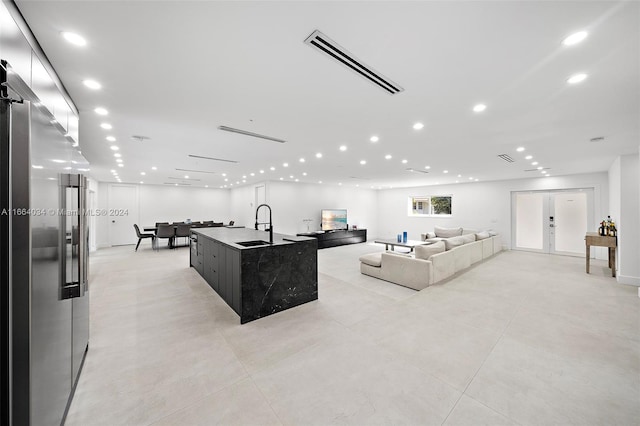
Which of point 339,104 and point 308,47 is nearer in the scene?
point 308,47

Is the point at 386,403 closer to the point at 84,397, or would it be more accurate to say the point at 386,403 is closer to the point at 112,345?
the point at 84,397

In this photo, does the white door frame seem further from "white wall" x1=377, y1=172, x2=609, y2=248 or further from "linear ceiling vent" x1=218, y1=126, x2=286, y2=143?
"white wall" x1=377, y1=172, x2=609, y2=248

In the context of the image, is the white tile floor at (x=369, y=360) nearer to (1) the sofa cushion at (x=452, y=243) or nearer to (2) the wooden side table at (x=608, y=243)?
(1) the sofa cushion at (x=452, y=243)

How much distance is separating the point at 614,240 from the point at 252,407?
25.1 feet

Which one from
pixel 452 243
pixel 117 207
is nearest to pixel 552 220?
pixel 452 243

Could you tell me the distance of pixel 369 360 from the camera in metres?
2.28

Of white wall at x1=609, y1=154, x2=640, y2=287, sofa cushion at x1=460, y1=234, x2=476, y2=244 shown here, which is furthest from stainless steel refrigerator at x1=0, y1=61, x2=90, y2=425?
white wall at x1=609, y1=154, x2=640, y2=287

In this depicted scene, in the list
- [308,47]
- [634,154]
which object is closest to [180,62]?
[308,47]

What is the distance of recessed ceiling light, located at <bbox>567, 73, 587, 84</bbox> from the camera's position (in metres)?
2.21

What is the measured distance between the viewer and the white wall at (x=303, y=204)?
31.9ft

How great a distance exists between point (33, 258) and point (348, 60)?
7.66 feet

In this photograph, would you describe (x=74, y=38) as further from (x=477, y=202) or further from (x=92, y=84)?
(x=477, y=202)

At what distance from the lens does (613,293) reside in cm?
417

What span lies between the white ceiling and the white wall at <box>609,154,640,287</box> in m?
0.71
